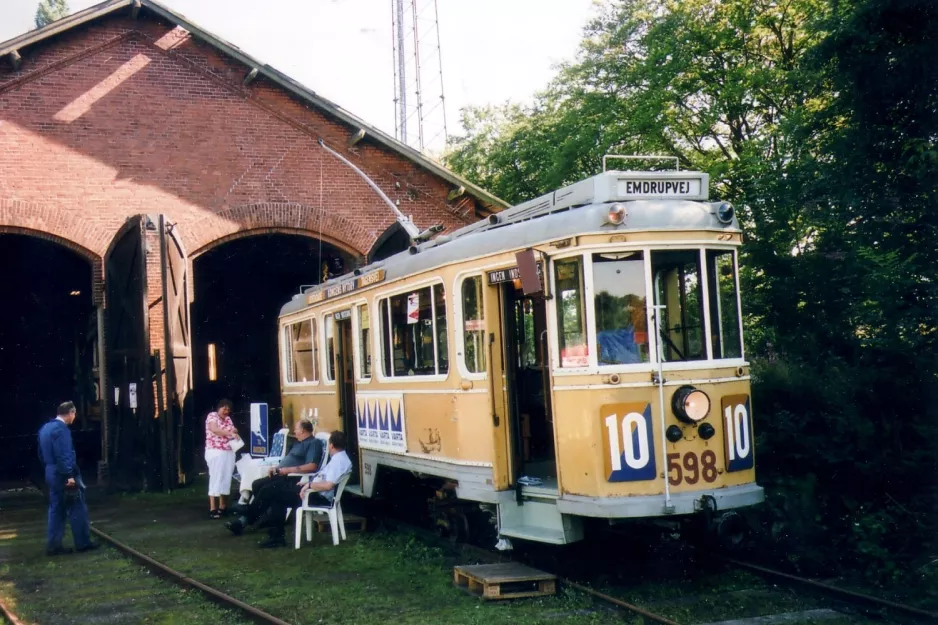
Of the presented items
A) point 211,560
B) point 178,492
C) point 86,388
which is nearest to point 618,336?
point 211,560

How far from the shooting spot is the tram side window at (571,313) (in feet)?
25.0

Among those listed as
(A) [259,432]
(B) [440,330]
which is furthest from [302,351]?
(B) [440,330]

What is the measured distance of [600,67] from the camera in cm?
2256

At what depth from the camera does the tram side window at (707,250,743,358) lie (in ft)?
Result: 25.6

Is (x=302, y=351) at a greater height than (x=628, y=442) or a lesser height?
greater

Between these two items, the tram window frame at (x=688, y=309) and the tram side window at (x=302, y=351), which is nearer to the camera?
the tram window frame at (x=688, y=309)

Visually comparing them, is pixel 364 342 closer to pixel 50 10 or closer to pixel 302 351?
pixel 302 351

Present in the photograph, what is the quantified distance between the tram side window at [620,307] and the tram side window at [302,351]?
22.6ft

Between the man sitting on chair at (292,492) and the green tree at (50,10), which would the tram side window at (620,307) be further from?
the green tree at (50,10)

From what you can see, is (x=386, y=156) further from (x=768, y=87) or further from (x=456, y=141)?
(x=456, y=141)

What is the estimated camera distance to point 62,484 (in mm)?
10930

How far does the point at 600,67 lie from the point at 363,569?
52.7 feet

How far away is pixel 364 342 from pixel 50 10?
146ft

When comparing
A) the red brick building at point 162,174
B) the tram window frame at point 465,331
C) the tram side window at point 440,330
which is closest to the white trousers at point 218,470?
the red brick building at point 162,174
